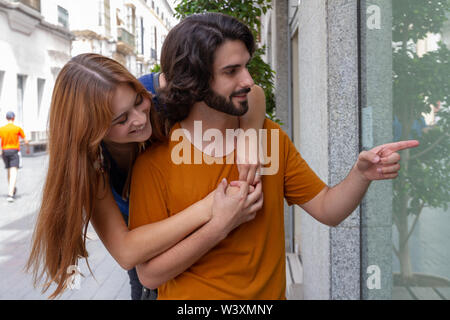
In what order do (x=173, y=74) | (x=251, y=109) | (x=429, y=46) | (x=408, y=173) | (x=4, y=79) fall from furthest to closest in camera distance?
(x=4, y=79) < (x=408, y=173) < (x=429, y=46) < (x=251, y=109) < (x=173, y=74)

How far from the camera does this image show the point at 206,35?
1191 millimetres

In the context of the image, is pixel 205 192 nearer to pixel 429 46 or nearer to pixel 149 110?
pixel 149 110

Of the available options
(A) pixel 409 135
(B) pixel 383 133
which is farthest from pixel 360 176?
(B) pixel 383 133

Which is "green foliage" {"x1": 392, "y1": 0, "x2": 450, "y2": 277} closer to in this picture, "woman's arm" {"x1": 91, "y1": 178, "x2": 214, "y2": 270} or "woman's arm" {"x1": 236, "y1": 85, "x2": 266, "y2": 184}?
"woman's arm" {"x1": 236, "y1": 85, "x2": 266, "y2": 184}

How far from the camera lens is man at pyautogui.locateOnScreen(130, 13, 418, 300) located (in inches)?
47.1

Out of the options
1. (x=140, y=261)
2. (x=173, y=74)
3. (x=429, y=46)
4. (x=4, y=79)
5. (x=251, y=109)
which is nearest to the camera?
(x=140, y=261)

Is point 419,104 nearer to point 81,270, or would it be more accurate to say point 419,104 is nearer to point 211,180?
point 211,180

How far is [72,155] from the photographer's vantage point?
115cm

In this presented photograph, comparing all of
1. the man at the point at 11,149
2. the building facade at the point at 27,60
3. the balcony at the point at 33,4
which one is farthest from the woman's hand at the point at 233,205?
the balcony at the point at 33,4

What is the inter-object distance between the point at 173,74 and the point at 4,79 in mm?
17007

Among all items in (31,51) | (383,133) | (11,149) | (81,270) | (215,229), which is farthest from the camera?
(31,51)

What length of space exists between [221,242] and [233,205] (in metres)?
0.15

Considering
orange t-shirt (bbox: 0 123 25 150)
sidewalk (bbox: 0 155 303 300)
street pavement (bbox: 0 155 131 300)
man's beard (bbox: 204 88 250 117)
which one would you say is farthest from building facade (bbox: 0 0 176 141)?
man's beard (bbox: 204 88 250 117)
